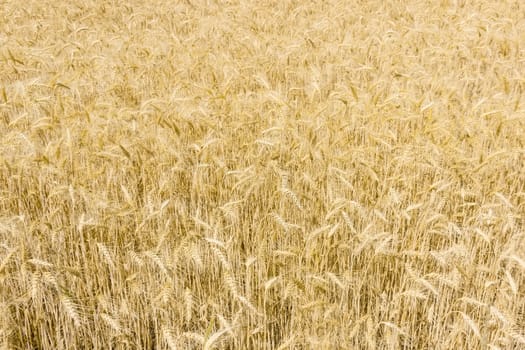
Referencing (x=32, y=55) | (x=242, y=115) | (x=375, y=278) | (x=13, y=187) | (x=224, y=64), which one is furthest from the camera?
(x=224, y=64)

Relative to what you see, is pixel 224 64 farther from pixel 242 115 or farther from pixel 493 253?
pixel 493 253

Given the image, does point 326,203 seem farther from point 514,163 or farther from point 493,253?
point 514,163

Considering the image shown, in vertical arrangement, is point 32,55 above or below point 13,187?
above

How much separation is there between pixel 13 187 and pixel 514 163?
7.97 feet

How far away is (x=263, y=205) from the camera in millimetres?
2121

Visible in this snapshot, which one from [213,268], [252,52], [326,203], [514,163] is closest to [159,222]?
[213,268]

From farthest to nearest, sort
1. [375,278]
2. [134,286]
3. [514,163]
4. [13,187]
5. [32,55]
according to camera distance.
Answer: [32,55], [514,163], [13,187], [375,278], [134,286]

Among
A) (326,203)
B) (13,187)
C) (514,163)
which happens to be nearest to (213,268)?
(326,203)

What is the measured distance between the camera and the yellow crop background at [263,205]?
160cm

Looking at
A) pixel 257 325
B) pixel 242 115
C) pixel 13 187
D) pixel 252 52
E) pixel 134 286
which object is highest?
pixel 252 52

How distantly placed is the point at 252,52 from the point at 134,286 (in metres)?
2.91

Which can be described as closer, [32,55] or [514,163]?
[514,163]

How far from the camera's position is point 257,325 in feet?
5.34

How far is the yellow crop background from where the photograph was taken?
5.24 ft
